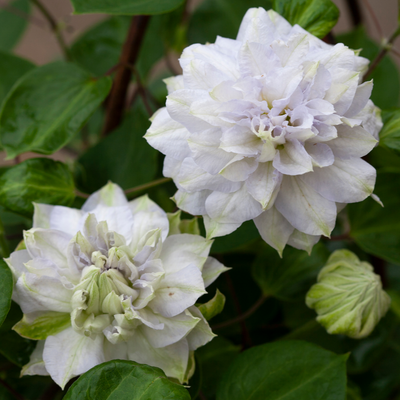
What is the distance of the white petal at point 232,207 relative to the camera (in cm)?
23

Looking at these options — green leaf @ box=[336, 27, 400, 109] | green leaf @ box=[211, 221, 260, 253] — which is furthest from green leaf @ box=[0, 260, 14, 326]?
green leaf @ box=[336, 27, 400, 109]

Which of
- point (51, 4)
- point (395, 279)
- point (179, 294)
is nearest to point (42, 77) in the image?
point (179, 294)

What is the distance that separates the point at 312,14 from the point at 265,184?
0.39 feet

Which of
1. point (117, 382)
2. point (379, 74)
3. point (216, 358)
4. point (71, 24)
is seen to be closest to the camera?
point (117, 382)

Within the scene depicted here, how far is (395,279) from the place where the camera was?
1.44 feet

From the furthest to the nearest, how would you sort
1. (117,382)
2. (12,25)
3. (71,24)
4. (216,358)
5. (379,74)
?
(71,24)
(12,25)
(379,74)
(216,358)
(117,382)

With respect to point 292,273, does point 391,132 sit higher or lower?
higher

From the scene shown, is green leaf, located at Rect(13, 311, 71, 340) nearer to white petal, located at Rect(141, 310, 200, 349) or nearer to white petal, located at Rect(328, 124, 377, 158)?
white petal, located at Rect(141, 310, 200, 349)

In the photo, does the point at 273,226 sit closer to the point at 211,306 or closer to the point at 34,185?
the point at 211,306

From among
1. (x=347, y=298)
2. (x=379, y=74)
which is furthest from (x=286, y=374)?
(x=379, y=74)

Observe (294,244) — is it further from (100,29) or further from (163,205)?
(100,29)

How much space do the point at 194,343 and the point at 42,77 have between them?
0.71ft

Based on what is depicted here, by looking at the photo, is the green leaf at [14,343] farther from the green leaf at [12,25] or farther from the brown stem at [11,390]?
the green leaf at [12,25]

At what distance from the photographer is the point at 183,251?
255 mm
